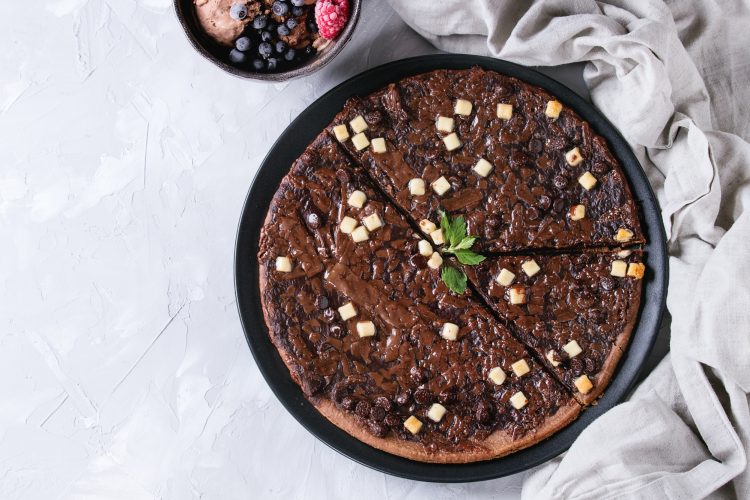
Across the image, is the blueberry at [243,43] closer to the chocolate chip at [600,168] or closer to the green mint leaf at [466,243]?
the green mint leaf at [466,243]

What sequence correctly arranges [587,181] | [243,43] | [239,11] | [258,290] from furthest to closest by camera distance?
1. [258,290]
2. [587,181]
3. [243,43]
4. [239,11]

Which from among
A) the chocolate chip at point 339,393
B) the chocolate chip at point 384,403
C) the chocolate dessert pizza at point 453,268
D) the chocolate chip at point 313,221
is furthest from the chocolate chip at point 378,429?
the chocolate chip at point 313,221

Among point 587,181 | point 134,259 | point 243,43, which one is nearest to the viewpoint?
point 243,43

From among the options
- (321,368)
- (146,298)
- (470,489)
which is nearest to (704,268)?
(470,489)

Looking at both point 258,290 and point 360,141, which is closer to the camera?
point 360,141

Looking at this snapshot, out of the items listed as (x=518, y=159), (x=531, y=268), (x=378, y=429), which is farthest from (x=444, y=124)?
(x=378, y=429)

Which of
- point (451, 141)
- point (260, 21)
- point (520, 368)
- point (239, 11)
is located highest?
point (239, 11)

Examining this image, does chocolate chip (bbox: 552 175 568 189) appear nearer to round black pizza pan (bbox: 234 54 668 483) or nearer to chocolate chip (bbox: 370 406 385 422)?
round black pizza pan (bbox: 234 54 668 483)

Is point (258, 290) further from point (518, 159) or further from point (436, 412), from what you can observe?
point (518, 159)
